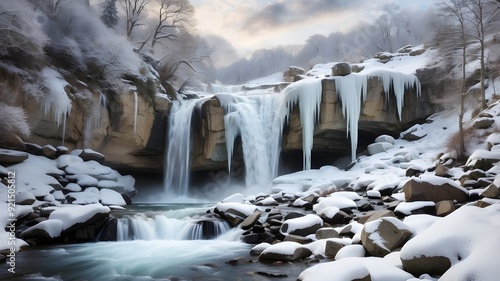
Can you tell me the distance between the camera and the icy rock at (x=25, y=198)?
9.29 meters

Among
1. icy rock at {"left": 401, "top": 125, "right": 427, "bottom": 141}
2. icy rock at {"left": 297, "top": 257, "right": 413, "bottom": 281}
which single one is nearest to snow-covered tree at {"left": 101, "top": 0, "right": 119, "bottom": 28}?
icy rock at {"left": 401, "top": 125, "right": 427, "bottom": 141}

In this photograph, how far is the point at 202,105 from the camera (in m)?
17.5

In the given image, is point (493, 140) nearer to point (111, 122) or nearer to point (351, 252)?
point (351, 252)

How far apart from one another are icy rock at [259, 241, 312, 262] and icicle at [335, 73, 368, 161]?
1200cm

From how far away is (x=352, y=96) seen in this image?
16891 millimetres

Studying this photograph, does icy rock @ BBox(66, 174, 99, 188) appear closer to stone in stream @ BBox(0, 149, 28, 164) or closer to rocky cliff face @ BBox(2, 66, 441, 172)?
stone in stream @ BBox(0, 149, 28, 164)

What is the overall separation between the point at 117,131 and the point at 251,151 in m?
6.88

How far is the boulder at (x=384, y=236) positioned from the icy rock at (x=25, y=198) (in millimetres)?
9279

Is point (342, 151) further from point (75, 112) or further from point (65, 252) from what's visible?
point (65, 252)

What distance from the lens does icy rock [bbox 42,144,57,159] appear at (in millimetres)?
12735

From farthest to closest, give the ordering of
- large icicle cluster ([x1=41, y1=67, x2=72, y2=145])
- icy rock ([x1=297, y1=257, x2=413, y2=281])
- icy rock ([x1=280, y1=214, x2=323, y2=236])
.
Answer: large icicle cluster ([x1=41, y1=67, x2=72, y2=145]) → icy rock ([x1=280, y1=214, x2=323, y2=236]) → icy rock ([x1=297, y1=257, x2=413, y2=281])

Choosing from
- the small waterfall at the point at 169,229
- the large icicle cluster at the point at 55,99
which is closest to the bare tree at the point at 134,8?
the large icicle cluster at the point at 55,99

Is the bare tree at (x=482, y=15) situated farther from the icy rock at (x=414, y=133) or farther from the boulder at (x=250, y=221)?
the boulder at (x=250, y=221)

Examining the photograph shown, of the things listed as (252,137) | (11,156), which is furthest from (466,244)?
(252,137)
